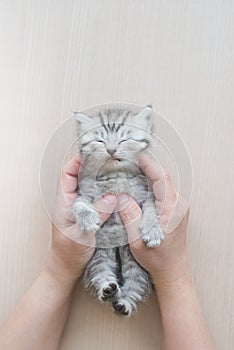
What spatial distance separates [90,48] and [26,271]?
0.49 metres

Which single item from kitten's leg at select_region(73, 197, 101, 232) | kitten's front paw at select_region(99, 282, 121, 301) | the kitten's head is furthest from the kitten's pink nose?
kitten's front paw at select_region(99, 282, 121, 301)

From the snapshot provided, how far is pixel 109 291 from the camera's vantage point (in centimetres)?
97

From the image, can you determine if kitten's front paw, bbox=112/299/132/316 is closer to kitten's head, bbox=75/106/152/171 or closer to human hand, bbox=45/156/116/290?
human hand, bbox=45/156/116/290

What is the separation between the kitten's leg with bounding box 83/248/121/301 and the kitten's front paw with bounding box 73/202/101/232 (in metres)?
0.07

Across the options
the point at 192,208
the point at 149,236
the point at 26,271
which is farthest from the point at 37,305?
the point at 192,208

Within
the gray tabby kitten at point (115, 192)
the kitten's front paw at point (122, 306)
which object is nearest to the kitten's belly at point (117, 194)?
the gray tabby kitten at point (115, 192)

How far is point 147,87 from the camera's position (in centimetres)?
115

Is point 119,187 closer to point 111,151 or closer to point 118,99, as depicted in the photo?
point 111,151

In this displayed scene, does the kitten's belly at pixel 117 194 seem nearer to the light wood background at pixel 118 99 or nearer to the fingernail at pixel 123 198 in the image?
the fingernail at pixel 123 198

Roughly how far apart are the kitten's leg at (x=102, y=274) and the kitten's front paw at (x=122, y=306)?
0.4 inches

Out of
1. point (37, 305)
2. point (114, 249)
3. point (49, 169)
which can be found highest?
point (49, 169)

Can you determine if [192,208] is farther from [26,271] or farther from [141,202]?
[26,271]

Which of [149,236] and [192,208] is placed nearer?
[149,236]

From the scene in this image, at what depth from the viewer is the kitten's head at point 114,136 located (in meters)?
0.99
